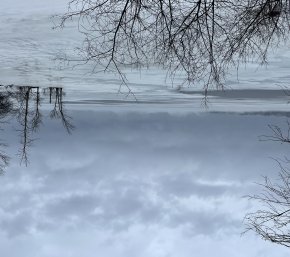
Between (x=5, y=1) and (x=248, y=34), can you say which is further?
(x=5, y=1)

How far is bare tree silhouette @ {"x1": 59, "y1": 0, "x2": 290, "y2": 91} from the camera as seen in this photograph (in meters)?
7.61

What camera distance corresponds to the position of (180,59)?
770cm

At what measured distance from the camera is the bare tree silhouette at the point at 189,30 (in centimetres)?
761

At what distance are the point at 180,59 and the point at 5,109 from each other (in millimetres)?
7070

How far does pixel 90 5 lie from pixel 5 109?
6194 mm

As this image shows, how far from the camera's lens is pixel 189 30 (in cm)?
763

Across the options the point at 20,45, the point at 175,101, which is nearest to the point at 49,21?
the point at 20,45

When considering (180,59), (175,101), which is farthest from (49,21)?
(180,59)

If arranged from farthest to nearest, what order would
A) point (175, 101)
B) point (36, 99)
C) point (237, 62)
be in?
point (36, 99) → point (175, 101) → point (237, 62)

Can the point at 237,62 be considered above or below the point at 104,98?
above

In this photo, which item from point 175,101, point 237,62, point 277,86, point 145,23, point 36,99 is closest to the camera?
point 145,23

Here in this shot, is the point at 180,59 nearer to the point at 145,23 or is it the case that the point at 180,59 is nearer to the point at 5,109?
the point at 145,23

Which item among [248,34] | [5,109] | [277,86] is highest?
[248,34]

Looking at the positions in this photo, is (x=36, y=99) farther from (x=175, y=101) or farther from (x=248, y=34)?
(x=248, y=34)
